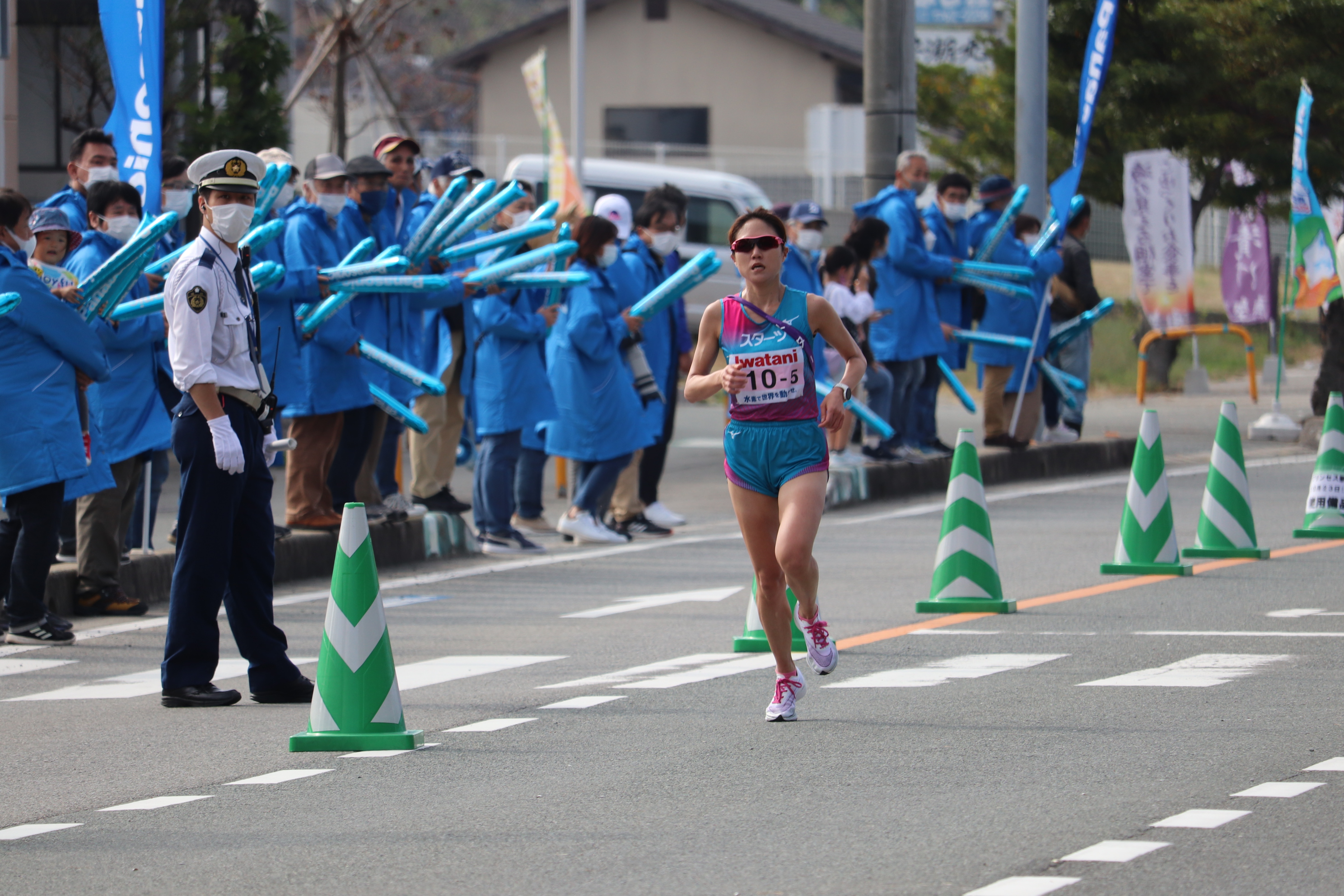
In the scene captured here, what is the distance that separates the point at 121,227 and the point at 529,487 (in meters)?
4.00

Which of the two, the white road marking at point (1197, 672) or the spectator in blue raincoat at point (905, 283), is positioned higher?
the spectator in blue raincoat at point (905, 283)

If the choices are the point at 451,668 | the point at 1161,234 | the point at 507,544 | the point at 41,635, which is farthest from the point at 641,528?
the point at 1161,234

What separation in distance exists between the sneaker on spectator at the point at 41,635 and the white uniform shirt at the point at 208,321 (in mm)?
2142

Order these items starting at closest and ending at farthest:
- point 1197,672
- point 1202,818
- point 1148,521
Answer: point 1202,818, point 1197,672, point 1148,521

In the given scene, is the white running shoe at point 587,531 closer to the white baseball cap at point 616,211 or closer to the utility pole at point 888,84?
the white baseball cap at point 616,211

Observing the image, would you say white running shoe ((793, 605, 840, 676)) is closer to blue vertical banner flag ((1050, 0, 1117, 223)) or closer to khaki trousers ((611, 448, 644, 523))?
khaki trousers ((611, 448, 644, 523))

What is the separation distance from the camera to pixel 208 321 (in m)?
7.55

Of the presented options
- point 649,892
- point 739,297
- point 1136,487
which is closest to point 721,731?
point 739,297

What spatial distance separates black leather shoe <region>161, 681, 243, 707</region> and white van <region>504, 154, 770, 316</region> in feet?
67.8

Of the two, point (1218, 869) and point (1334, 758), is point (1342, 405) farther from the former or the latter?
point (1218, 869)

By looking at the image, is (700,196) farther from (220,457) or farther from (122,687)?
(220,457)

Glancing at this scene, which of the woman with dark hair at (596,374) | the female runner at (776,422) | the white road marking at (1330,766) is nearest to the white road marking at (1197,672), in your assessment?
the female runner at (776,422)

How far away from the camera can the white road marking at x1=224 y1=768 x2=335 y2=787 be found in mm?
6352

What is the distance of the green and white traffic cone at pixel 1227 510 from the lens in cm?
1152
